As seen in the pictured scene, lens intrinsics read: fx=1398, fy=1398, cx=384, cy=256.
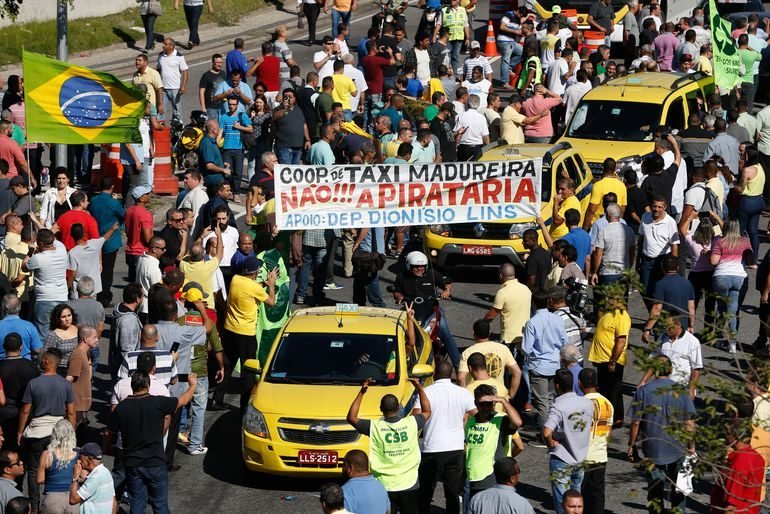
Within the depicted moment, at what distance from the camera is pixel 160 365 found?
13.5 metres

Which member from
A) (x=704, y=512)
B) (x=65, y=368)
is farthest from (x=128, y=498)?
(x=704, y=512)

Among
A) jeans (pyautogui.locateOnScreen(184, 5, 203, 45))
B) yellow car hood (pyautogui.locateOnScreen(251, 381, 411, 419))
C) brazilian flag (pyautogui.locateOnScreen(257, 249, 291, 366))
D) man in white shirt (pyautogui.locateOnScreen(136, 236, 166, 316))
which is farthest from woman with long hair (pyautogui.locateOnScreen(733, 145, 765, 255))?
jeans (pyautogui.locateOnScreen(184, 5, 203, 45))

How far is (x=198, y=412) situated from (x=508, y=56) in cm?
2089

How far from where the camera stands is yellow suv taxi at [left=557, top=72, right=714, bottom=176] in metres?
22.9

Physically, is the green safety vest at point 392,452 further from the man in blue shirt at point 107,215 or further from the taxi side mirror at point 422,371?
the man in blue shirt at point 107,215

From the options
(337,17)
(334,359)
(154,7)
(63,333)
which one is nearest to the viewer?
(334,359)

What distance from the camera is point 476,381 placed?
A: 1314 cm

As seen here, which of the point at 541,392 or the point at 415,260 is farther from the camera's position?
the point at 415,260

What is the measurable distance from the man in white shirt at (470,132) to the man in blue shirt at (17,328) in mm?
10841

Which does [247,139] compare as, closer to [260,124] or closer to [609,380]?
[260,124]

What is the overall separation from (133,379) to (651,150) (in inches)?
492

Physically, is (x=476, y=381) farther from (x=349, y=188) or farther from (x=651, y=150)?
(x=651, y=150)

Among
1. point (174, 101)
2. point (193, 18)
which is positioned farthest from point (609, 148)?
point (193, 18)

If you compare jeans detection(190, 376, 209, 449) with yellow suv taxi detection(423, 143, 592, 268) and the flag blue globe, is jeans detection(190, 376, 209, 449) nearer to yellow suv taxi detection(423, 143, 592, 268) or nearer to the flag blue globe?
the flag blue globe
